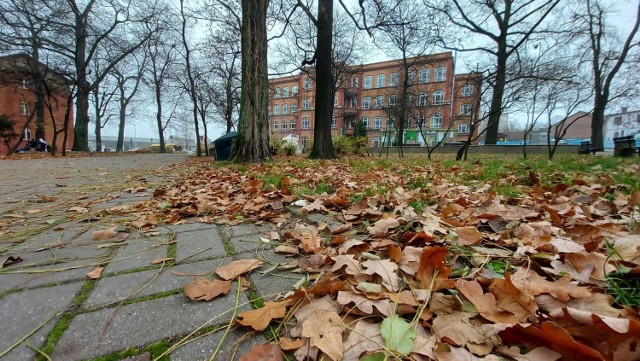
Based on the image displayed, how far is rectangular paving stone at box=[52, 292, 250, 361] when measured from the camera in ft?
2.38

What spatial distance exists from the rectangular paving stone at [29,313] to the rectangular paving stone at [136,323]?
7 centimetres

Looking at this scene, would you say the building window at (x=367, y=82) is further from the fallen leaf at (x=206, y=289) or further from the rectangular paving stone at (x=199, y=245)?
the fallen leaf at (x=206, y=289)

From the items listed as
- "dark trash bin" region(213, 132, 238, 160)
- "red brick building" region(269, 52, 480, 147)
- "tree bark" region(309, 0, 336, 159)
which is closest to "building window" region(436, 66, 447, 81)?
"red brick building" region(269, 52, 480, 147)

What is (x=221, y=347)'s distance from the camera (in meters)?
0.72

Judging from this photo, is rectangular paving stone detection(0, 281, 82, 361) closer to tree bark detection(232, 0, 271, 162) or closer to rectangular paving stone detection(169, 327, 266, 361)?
rectangular paving stone detection(169, 327, 266, 361)

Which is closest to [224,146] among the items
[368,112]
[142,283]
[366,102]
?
[142,283]

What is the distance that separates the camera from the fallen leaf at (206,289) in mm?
926

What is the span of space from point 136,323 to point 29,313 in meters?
0.37

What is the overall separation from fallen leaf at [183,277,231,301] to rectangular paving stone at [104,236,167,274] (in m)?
0.38

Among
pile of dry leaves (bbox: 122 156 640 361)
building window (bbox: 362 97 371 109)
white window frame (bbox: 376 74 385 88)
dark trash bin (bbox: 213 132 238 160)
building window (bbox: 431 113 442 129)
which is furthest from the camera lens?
building window (bbox: 362 97 371 109)

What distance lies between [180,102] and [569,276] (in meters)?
30.2

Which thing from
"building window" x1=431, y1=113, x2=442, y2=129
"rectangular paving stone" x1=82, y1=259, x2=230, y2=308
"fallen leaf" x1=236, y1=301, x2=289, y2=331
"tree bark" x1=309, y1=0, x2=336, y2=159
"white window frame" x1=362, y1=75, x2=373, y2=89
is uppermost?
"white window frame" x1=362, y1=75, x2=373, y2=89

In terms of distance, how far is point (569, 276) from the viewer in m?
0.85

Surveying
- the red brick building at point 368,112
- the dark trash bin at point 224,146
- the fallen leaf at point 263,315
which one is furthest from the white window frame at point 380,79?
the fallen leaf at point 263,315
